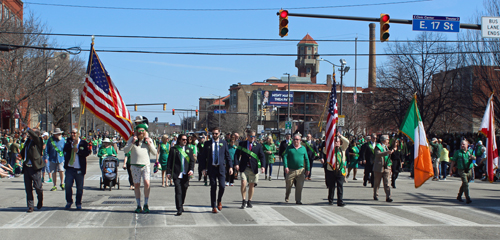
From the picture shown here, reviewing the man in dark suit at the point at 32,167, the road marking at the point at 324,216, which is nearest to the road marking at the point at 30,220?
the man in dark suit at the point at 32,167

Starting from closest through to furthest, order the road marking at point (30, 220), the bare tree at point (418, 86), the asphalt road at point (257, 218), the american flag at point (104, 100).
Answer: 1. the asphalt road at point (257, 218)
2. the road marking at point (30, 220)
3. the american flag at point (104, 100)
4. the bare tree at point (418, 86)

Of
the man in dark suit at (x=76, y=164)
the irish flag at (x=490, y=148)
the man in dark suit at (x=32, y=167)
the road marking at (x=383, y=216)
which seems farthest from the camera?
the irish flag at (x=490, y=148)

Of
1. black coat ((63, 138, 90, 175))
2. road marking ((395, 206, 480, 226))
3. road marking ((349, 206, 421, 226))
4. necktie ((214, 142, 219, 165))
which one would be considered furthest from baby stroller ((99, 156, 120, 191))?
road marking ((395, 206, 480, 226))

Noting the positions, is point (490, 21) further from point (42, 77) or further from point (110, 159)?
point (42, 77)

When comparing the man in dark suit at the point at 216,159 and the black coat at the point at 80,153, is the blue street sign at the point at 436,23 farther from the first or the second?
the black coat at the point at 80,153

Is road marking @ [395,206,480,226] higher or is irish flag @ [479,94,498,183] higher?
irish flag @ [479,94,498,183]

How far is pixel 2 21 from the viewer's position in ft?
94.2

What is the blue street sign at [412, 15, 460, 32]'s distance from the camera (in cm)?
1533

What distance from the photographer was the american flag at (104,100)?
11.4 metres

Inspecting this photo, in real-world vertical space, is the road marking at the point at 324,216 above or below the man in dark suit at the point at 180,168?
below

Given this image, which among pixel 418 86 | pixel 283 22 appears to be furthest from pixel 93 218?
pixel 418 86

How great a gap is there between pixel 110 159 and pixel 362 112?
47011 mm

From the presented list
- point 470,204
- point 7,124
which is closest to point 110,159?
point 470,204

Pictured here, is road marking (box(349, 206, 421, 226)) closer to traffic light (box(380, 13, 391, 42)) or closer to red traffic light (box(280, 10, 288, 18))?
traffic light (box(380, 13, 391, 42))
